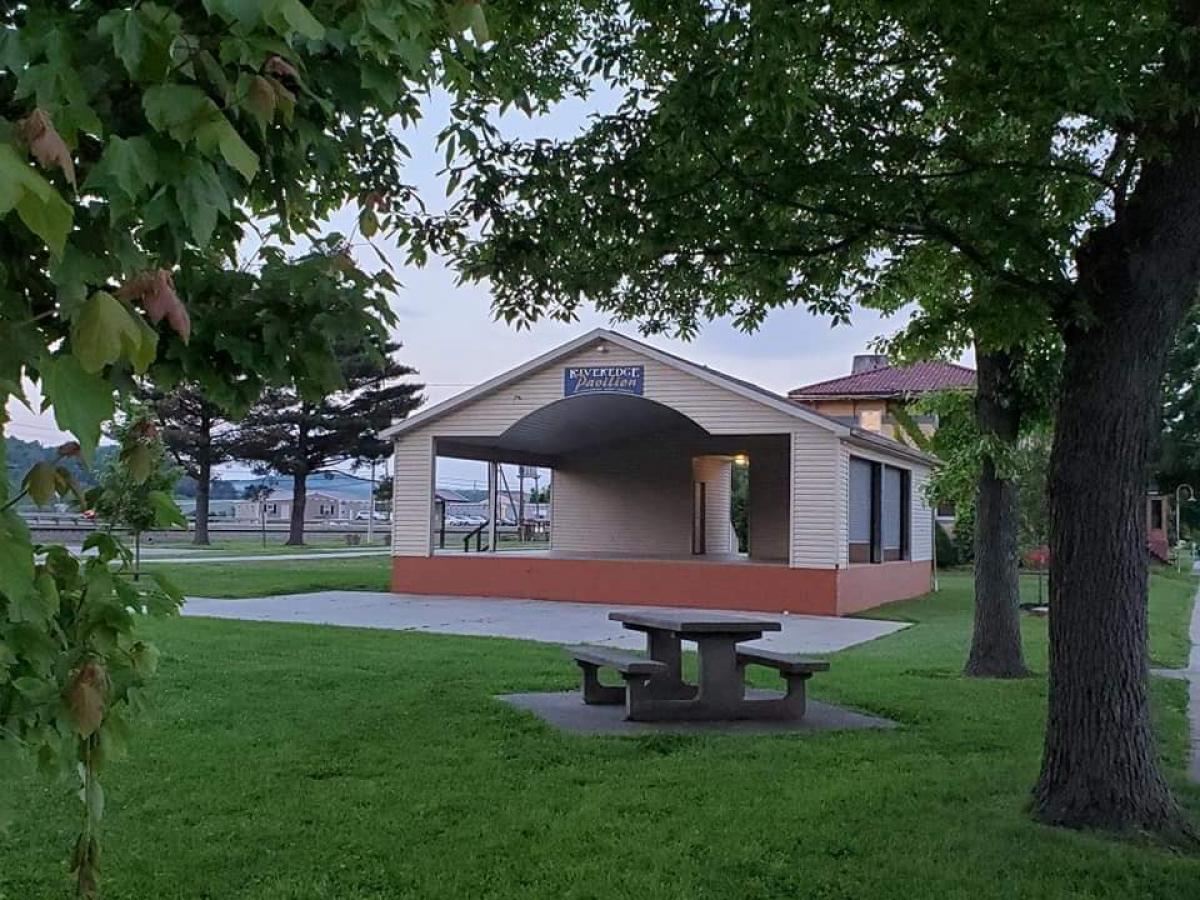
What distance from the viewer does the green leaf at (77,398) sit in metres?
1.26

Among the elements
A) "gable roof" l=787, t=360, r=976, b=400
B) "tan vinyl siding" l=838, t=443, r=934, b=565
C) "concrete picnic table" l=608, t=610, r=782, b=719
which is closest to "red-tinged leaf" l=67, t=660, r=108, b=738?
"concrete picnic table" l=608, t=610, r=782, b=719

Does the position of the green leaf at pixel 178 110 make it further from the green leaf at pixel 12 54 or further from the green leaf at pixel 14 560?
the green leaf at pixel 14 560

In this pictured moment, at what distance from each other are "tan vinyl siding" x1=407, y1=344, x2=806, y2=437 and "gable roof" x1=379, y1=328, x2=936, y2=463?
0.36 feet

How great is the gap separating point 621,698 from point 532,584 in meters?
11.1

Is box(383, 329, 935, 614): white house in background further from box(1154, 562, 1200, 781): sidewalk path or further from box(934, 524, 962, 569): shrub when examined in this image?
box(934, 524, 962, 569): shrub

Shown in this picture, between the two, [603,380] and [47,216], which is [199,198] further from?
[603,380]

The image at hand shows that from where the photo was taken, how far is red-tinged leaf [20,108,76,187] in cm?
128

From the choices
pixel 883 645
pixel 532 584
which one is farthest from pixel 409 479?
pixel 883 645

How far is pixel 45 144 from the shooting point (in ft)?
4.21

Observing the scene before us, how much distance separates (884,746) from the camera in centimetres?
652

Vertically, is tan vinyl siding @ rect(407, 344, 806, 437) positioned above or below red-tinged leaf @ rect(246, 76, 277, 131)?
above

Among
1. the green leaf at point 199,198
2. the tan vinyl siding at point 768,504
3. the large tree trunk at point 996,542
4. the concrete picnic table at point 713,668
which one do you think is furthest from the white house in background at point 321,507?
the green leaf at point 199,198

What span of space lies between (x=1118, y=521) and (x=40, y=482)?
460 cm

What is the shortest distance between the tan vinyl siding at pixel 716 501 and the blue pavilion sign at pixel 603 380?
239 inches
